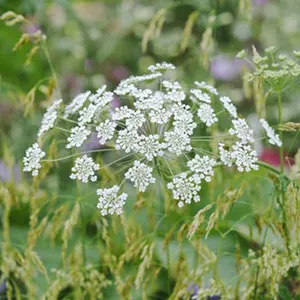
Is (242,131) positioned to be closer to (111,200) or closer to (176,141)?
(176,141)

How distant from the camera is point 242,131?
1386 mm

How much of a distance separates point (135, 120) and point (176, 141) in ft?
0.29

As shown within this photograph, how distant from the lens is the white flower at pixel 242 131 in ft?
4.50

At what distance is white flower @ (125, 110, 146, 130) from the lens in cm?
135

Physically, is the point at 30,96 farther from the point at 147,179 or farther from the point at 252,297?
the point at 252,297

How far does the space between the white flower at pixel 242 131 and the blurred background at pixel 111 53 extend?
3.06ft

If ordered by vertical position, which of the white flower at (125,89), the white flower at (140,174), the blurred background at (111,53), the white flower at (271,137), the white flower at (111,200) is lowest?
the blurred background at (111,53)

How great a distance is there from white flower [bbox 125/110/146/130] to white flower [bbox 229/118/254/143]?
6.9 inches

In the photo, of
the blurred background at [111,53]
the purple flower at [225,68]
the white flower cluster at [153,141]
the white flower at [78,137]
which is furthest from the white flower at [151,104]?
the purple flower at [225,68]

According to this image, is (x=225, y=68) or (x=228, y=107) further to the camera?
(x=225, y=68)

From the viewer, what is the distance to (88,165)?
1362 mm

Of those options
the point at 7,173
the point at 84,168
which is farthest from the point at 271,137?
the point at 7,173

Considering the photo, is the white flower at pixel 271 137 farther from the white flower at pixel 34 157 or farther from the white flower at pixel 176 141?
the white flower at pixel 34 157

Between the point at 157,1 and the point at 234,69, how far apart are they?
2.15 ft
